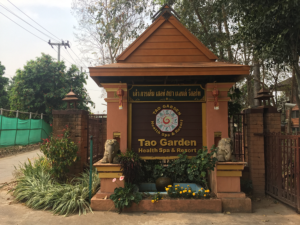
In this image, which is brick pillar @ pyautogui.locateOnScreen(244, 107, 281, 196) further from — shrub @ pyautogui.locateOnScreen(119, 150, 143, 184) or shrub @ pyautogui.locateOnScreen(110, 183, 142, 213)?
shrub @ pyautogui.locateOnScreen(110, 183, 142, 213)

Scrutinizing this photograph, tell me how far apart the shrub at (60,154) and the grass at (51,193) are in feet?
0.84

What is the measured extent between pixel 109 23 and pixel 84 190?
1360 centimetres

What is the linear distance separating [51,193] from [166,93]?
11.4ft

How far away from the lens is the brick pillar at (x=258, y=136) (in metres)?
5.88

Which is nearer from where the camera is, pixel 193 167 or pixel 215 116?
pixel 193 167

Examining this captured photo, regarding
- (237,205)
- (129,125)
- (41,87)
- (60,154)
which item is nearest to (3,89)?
(41,87)

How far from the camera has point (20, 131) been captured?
45.5ft

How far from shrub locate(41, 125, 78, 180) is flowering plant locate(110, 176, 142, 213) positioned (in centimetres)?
179

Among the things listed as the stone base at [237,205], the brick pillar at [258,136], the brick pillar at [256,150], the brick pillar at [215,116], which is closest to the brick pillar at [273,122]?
the brick pillar at [258,136]

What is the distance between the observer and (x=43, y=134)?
17297 mm

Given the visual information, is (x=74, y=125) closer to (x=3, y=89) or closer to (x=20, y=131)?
(x=20, y=131)

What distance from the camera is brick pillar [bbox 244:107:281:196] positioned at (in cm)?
588

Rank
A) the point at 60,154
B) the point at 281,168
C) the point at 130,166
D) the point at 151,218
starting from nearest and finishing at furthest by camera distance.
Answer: the point at 151,218 → the point at 130,166 → the point at 281,168 → the point at 60,154

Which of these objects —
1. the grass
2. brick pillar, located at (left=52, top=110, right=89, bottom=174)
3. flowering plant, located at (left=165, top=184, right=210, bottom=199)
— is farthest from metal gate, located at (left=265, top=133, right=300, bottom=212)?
brick pillar, located at (left=52, top=110, right=89, bottom=174)
